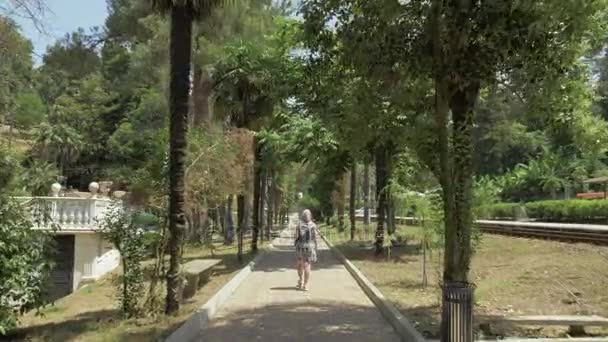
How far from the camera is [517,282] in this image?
52.0 feet

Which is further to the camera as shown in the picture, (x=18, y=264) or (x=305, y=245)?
(x=305, y=245)

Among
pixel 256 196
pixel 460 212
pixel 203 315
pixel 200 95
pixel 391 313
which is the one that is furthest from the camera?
pixel 200 95

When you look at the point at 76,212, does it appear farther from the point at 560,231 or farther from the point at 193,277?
the point at 560,231

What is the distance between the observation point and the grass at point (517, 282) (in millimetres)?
12273

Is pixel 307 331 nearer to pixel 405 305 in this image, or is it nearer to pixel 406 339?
pixel 406 339

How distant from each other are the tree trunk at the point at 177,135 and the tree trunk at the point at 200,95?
52.3ft

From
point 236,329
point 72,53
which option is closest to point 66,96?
point 72,53

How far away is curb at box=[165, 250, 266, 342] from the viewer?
31.6ft

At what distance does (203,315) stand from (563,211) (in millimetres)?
36716

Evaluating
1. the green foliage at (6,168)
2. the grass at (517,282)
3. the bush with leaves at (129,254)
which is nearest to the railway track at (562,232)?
the grass at (517,282)

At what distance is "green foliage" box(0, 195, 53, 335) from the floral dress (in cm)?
637

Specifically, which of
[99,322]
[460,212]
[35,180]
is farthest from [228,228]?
[460,212]

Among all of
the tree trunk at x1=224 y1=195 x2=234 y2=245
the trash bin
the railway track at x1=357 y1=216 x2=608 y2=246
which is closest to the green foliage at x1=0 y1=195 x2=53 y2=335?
the trash bin

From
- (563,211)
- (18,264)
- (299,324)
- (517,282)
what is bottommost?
(299,324)
